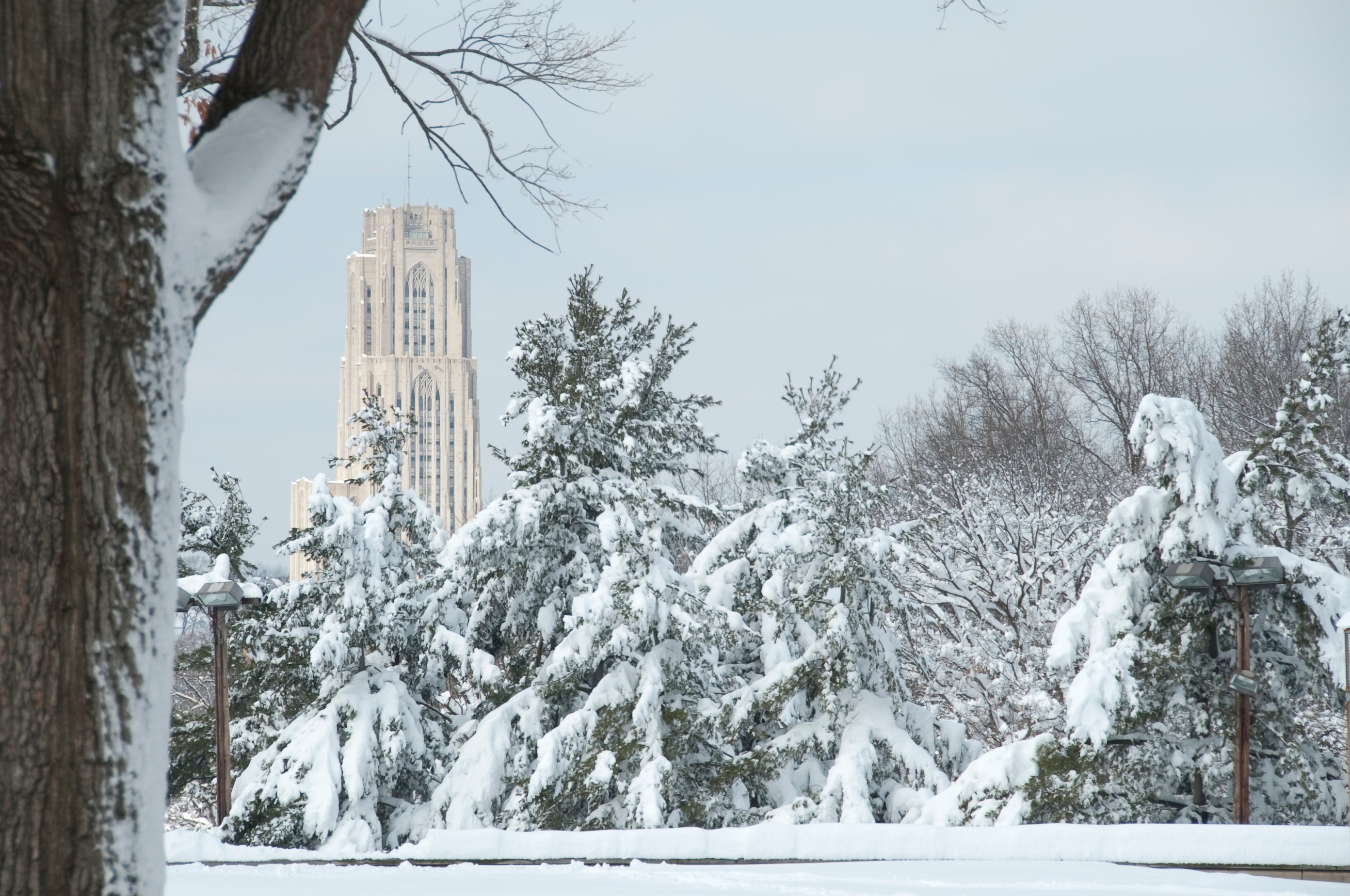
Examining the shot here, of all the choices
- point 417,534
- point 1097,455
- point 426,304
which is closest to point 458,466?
point 426,304

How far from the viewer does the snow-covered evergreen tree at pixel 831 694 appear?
492 inches

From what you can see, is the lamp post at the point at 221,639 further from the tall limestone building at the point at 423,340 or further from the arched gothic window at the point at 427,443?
the tall limestone building at the point at 423,340

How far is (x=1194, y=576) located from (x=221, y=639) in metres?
10.2

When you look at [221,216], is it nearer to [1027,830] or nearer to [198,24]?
[198,24]

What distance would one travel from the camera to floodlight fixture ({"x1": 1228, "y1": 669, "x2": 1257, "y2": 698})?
992 centimetres

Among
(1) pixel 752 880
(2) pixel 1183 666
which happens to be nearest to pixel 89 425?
(1) pixel 752 880

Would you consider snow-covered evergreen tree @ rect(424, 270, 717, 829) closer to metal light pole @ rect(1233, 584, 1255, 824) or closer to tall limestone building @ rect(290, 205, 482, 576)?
metal light pole @ rect(1233, 584, 1255, 824)

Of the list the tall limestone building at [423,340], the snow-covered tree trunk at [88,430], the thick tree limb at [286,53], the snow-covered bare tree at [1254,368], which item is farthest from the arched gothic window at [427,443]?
the snow-covered tree trunk at [88,430]

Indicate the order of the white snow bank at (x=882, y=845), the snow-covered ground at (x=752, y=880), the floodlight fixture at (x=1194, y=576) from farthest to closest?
the floodlight fixture at (x=1194, y=576) < the white snow bank at (x=882, y=845) < the snow-covered ground at (x=752, y=880)

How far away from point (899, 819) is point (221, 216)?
11.4 m

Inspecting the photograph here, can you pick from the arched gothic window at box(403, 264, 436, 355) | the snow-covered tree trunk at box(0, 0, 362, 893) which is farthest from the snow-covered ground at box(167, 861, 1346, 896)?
the arched gothic window at box(403, 264, 436, 355)

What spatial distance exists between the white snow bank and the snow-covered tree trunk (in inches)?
253

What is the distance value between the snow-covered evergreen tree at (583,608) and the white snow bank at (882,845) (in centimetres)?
368

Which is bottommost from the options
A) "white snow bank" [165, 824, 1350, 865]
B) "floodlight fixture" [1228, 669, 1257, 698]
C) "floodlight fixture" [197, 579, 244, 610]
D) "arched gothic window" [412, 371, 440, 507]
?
"white snow bank" [165, 824, 1350, 865]
